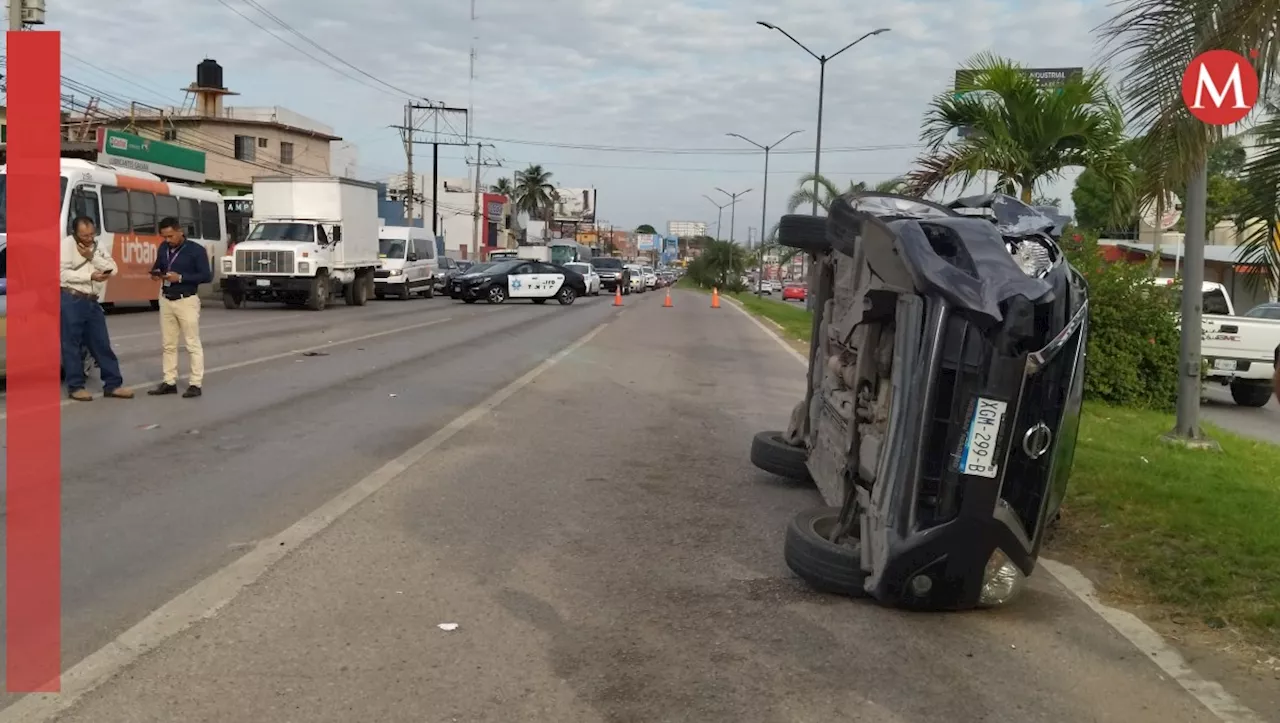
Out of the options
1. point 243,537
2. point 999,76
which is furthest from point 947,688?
point 999,76

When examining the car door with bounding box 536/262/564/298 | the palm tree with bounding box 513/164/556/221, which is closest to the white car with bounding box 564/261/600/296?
the car door with bounding box 536/262/564/298

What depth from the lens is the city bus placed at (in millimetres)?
21953

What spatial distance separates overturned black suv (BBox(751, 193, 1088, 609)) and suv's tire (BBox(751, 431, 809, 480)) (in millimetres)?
2368

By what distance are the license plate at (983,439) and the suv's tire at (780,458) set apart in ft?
10.4

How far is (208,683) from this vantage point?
400 cm

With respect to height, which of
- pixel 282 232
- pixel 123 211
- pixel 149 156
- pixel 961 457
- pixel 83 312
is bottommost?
pixel 83 312

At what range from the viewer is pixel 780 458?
790cm

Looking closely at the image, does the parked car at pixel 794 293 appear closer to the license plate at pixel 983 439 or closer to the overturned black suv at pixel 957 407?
the overturned black suv at pixel 957 407

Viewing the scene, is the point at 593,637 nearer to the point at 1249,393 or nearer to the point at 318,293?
the point at 1249,393

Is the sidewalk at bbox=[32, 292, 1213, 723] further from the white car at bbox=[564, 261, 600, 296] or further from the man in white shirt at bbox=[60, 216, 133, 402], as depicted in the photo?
the white car at bbox=[564, 261, 600, 296]

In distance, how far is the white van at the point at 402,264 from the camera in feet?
124

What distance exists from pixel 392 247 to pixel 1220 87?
34.2 m

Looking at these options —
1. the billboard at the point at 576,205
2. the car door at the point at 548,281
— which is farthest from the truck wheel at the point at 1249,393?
the billboard at the point at 576,205

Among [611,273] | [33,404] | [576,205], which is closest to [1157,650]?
[33,404]
